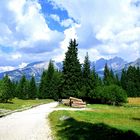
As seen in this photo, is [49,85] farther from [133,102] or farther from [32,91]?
[133,102]

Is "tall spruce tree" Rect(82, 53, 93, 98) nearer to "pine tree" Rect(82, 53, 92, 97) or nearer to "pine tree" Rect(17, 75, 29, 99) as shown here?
"pine tree" Rect(82, 53, 92, 97)

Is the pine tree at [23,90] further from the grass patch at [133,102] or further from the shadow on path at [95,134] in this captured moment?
the shadow on path at [95,134]

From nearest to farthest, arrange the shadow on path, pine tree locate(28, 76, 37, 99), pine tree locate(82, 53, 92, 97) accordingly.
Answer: the shadow on path
pine tree locate(82, 53, 92, 97)
pine tree locate(28, 76, 37, 99)

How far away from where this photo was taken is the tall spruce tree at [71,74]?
91.3 m

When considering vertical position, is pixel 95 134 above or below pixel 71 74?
below

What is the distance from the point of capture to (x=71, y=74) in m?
91.4

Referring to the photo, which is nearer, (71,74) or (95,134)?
(95,134)

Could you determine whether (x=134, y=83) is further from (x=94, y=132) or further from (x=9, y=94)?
(x=94, y=132)

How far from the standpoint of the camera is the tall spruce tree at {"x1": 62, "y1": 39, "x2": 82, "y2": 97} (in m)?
91.3

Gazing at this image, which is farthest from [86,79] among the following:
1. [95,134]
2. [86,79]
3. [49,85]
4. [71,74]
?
[95,134]

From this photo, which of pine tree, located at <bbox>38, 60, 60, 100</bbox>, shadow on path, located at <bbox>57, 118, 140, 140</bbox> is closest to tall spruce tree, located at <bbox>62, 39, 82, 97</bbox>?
pine tree, located at <bbox>38, 60, 60, 100</bbox>

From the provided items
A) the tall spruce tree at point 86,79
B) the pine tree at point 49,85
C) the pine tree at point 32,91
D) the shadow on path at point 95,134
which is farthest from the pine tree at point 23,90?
the shadow on path at point 95,134

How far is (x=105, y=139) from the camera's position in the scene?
20422 millimetres

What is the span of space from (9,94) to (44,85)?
37.6m
